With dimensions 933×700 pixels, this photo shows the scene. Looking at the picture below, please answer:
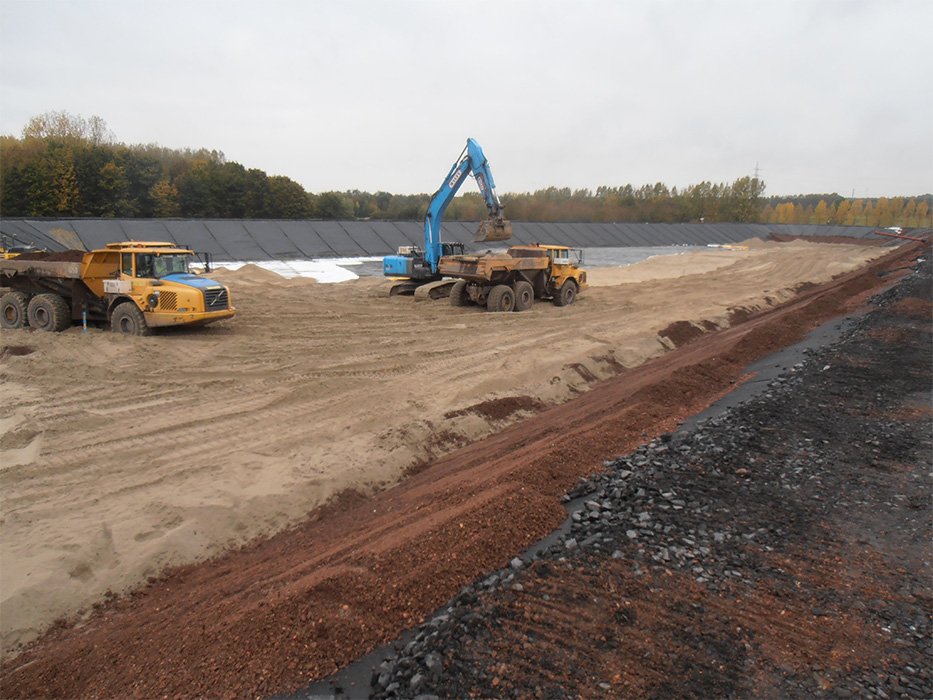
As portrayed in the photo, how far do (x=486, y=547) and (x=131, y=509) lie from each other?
12.2 ft

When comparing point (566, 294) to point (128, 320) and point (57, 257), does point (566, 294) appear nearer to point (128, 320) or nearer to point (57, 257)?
point (128, 320)

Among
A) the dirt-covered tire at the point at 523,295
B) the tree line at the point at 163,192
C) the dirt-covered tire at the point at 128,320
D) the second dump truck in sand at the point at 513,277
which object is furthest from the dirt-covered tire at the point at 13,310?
the tree line at the point at 163,192

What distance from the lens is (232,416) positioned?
27.6 ft

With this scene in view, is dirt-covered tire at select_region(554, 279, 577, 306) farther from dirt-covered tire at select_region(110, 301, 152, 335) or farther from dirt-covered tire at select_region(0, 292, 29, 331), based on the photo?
dirt-covered tire at select_region(0, 292, 29, 331)

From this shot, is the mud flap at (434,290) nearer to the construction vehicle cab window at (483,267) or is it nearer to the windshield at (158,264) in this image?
the construction vehicle cab window at (483,267)

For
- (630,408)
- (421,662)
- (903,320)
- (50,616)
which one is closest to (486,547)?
(421,662)

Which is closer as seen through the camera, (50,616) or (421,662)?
(421,662)

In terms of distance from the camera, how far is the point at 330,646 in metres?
3.98

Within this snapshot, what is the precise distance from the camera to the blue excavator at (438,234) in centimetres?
1819

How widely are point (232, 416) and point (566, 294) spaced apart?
1263 centimetres

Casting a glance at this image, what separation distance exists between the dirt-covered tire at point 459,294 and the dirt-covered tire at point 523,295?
1544mm

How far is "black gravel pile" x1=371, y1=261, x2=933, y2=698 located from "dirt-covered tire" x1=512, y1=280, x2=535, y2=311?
30.2 feet

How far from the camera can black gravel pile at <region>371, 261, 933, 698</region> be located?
356 cm

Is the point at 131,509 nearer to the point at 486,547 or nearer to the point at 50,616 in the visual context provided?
the point at 50,616
